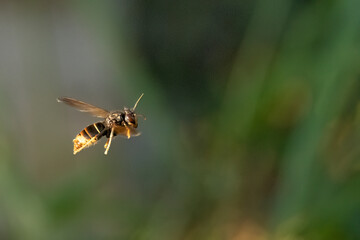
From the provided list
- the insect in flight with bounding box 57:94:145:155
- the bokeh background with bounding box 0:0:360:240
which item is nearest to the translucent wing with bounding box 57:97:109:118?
the insect in flight with bounding box 57:94:145:155

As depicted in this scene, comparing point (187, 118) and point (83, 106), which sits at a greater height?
point (187, 118)

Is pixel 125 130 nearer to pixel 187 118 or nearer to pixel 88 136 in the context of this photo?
pixel 88 136

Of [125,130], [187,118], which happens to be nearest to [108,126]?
[125,130]

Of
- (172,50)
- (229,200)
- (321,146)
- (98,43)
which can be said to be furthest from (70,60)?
(321,146)

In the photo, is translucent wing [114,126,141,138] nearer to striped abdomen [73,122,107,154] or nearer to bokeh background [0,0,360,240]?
striped abdomen [73,122,107,154]

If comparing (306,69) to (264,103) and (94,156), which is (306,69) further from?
(94,156)

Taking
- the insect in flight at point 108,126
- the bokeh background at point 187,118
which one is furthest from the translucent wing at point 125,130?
the bokeh background at point 187,118
